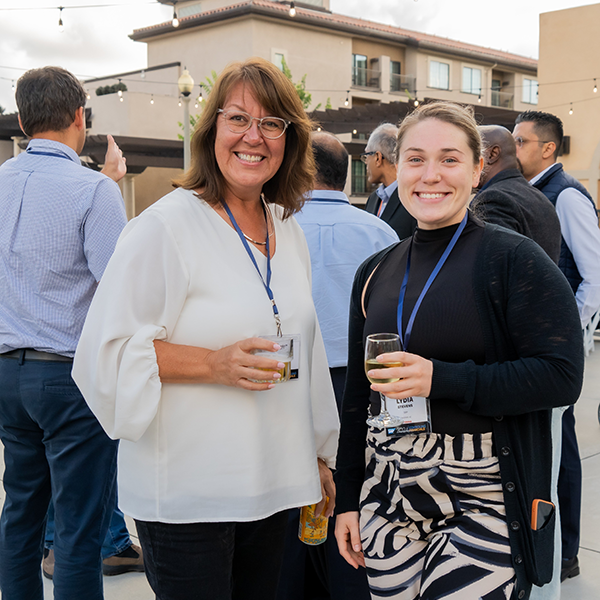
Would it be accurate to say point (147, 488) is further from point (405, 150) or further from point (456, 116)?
point (456, 116)

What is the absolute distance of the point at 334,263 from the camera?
292cm

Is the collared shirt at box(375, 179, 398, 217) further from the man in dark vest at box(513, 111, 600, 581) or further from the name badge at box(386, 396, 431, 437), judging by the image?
the name badge at box(386, 396, 431, 437)

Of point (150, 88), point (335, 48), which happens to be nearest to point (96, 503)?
point (150, 88)

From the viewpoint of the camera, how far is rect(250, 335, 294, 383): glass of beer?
161 centimetres

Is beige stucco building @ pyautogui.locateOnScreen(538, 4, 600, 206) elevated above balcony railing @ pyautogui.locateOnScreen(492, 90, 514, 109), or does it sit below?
below

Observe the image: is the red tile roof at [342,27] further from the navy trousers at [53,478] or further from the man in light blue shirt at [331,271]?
the navy trousers at [53,478]

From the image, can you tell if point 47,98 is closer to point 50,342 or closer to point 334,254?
point 50,342

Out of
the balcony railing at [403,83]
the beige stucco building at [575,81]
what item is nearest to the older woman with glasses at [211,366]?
the beige stucco building at [575,81]

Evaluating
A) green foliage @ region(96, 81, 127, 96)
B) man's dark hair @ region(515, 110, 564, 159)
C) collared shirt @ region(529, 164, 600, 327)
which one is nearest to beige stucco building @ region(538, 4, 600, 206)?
man's dark hair @ region(515, 110, 564, 159)

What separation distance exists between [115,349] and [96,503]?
3.59 feet

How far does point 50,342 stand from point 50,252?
33 centimetres

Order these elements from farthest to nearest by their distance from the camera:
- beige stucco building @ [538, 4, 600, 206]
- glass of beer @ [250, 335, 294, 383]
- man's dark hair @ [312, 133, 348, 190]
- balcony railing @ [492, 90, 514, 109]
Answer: balcony railing @ [492, 90, 514, 109] → beige stucco building @ [538, 4, 600, 206] → man's dark hair @ [312, 133, 348, 190] → glass of beer @ [250, 335, 294, 383]

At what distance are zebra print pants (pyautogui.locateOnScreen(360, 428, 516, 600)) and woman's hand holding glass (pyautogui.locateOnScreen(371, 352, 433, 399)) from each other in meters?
0.18

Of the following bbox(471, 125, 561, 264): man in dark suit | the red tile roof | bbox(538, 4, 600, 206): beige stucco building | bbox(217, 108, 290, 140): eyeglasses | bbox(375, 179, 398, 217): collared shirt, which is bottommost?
bbox(471, 125, 561, 264): man in dark suit
